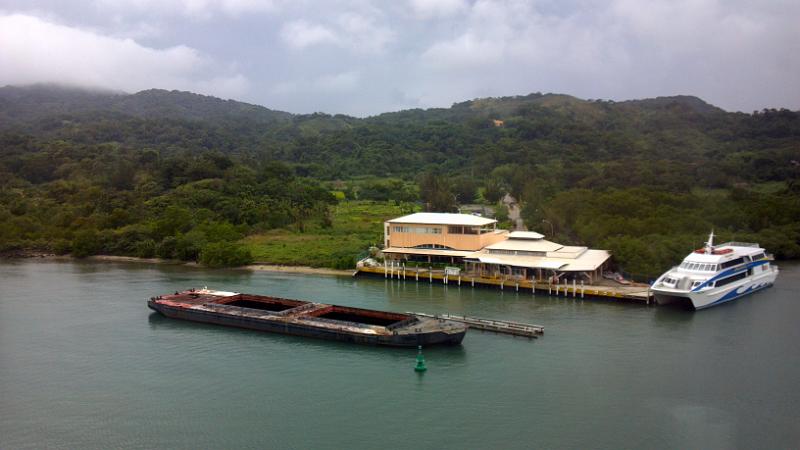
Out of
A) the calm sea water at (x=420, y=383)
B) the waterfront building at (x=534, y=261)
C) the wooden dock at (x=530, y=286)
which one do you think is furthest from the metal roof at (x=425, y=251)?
the calm sea water at (x=420, y=383)

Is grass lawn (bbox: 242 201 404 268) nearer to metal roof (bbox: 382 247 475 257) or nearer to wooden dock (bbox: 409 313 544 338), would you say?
metal roof (bbox: 382 247 475 257)

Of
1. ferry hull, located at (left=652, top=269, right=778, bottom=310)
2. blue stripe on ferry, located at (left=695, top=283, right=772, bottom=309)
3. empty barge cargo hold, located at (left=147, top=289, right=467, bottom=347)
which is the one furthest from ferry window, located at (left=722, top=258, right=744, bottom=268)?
empty barge cargo hold, located at (left=147, top=289, right=467, bottom=347)

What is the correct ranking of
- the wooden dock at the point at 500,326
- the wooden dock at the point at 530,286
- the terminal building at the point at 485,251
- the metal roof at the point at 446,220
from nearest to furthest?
the wooden dock at the point at 500,326
the wooden dock at the point at 530,286
the terminal building at the point at 485,251
the metal roof at the point at 446,220

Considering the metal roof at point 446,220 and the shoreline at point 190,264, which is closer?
the metal roof at point 446,220

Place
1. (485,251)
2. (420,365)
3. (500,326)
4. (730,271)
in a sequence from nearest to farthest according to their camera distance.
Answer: (420,365), (500,326), (730,271), (485,251)

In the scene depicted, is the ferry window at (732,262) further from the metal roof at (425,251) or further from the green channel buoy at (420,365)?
the green channel buoy at (420,365)

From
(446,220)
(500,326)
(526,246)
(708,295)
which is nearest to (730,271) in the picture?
(708,295)

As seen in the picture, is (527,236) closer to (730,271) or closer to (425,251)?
(425,251)
